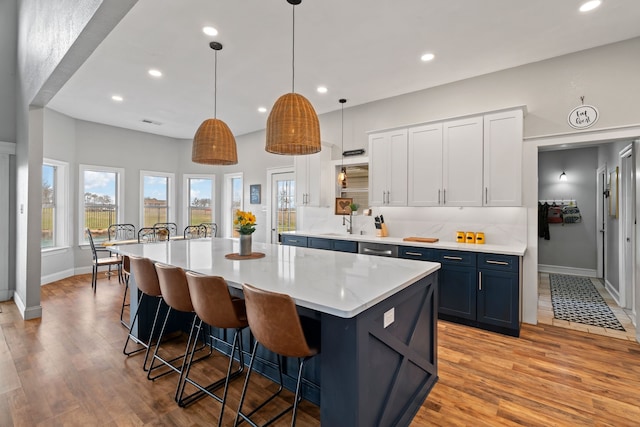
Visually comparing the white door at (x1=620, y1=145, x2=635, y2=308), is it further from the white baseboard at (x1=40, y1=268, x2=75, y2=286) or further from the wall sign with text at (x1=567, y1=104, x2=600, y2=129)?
the white baseboard at (x1=40, y1=268, x2=75, y2=286)

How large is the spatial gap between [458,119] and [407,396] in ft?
10.5

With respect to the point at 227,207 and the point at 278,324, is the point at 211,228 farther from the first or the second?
the point at 278,324

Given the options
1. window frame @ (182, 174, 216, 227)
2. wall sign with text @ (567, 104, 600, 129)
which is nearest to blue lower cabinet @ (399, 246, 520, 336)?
wall sign with text @ (567, 104, 600, 129)

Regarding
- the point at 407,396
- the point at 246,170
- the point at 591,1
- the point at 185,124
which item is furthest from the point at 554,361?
the point at 185,124

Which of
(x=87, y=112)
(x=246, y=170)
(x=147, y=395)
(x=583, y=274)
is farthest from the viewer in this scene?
(x=246, y=170)

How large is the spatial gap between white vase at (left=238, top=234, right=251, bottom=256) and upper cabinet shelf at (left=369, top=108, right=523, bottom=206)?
Answer: 7.64 feet

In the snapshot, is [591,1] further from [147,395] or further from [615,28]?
[147,395]

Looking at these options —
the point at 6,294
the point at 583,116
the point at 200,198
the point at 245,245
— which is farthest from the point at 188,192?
the point at 583,116

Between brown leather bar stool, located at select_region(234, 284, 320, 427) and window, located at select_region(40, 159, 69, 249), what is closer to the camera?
brown leather bar stool, located at select_region(234, 284, 320, 427)

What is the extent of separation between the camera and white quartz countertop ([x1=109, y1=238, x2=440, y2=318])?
1.57 metres

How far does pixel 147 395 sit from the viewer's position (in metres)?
2.26

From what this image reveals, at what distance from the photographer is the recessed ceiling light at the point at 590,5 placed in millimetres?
2605

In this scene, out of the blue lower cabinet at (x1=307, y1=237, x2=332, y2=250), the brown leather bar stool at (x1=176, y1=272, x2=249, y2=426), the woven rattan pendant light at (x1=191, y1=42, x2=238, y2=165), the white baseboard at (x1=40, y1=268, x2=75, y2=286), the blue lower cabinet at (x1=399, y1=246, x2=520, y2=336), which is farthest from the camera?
the white baseboard at (x1=40, y1=268, x2=75, y2=286)

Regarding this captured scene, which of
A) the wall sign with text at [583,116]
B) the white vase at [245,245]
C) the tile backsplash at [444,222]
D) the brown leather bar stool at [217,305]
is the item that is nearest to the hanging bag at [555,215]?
the tile backsplash at [444,222]
